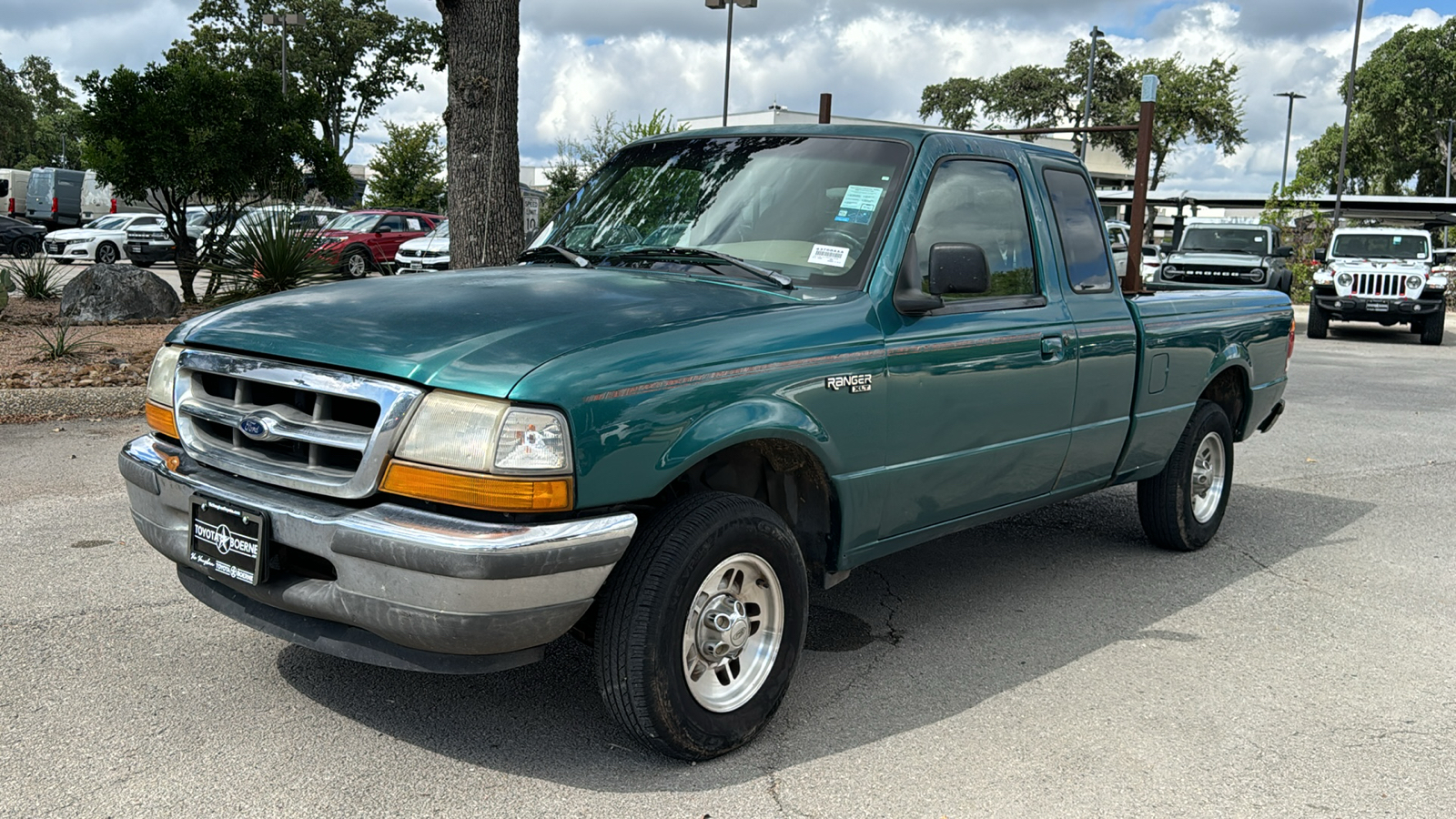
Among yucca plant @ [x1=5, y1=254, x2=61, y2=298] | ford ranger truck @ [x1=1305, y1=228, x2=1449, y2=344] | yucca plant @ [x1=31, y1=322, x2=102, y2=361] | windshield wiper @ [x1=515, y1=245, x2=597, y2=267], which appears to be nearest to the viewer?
windshield wiper @ [x1=515, y1=245, x2=597, y2=267]

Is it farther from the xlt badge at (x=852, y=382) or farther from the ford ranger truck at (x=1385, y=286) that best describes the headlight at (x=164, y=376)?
the ford ranger truck at (x=1385, y=286)

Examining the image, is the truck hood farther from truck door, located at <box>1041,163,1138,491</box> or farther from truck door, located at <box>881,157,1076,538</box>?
truck door, located at <box>1041,163,1138,491</box>

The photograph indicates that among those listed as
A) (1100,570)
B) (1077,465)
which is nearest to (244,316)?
(1077,465)

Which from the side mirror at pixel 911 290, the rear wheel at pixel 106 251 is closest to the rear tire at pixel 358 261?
the rear wheel at pixel 106 251

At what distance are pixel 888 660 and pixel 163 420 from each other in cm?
255

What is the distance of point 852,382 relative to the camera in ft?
12.3

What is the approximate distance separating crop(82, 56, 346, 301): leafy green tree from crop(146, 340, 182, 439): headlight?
1100 cm

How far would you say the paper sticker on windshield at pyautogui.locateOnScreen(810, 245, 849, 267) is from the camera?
401cm

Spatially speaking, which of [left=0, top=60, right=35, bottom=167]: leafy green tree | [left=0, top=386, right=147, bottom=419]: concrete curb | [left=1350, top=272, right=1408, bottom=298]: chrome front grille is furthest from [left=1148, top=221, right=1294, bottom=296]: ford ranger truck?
[left=0, top=60, right=35, bottom=167]: leafy green tree

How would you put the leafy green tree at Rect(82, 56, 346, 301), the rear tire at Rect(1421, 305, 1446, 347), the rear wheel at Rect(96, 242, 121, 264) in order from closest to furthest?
the leafy green tree at Rect(82, 56, 346, 301), the rear tire at Rect(1421, 305, 1446, 347), the rear wheel at Rect(96, 242, 121, 264)

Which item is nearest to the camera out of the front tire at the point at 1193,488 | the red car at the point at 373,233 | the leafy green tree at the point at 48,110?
the front tire at the point at 1193,488

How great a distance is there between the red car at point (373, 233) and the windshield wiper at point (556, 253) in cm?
2058

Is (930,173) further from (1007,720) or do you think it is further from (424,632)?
(424,632)

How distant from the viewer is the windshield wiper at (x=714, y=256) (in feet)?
12.9
